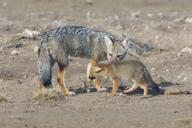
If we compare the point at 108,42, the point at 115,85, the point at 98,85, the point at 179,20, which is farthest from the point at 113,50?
the point at 179,20

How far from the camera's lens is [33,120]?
1221 centimetres

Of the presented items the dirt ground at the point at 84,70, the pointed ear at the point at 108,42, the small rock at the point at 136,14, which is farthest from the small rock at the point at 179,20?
the pointed ear at the point at 108,42

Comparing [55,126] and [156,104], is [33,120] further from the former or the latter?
[156,104]

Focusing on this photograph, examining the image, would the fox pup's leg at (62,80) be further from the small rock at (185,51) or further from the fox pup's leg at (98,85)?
the small rock at (185,51)

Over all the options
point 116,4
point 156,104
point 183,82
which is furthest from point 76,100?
point 116,4

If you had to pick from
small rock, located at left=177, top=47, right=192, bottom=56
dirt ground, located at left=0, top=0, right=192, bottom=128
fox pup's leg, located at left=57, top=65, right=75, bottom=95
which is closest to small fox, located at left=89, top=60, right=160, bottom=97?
dirt ground, located at left=0, top=0, right=192, bottom=128

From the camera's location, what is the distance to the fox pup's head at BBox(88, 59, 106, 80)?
1434 centimetres

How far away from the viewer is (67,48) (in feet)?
46.8

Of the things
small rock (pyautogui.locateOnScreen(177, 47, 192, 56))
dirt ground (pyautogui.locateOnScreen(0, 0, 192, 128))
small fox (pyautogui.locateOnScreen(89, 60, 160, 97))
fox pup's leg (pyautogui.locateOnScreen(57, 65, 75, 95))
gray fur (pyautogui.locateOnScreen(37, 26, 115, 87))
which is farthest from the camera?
small rock (pyautogui.locateOnScreen(177, 47, 192, 56))

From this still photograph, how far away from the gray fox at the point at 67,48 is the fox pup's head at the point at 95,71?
0.12 meters

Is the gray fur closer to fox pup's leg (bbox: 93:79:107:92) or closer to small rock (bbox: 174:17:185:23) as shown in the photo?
fox pup's leg (bbox: 93:79:107:92)

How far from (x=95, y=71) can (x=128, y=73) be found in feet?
2.11

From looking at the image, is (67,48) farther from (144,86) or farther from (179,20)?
(179,20)

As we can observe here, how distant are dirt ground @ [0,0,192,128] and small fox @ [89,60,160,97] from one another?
210 mm
